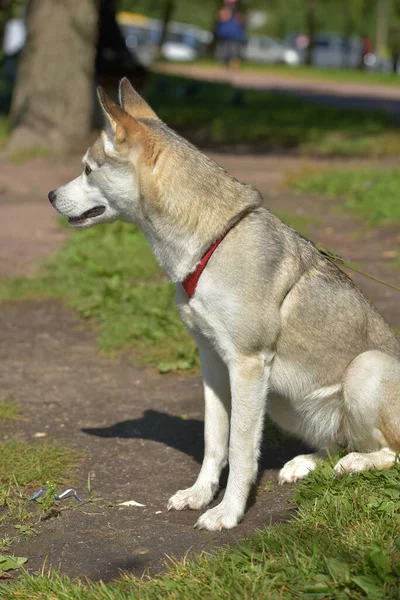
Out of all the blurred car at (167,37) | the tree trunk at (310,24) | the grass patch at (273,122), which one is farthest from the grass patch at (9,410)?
the tree trunk at (310,24)

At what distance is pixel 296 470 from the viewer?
177 inches

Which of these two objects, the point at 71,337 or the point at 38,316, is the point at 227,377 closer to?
the point at 71,337

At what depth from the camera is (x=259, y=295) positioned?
4070mm

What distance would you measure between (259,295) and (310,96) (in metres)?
23.2

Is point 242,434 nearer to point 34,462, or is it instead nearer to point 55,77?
point 34,462

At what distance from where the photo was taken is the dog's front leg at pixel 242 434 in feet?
13.4

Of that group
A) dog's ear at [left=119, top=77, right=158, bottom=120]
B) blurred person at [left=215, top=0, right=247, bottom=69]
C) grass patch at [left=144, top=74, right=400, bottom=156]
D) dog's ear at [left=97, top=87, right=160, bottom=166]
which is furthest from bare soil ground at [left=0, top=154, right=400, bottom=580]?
blurred person at [left=215, top=0, right=247, bottom=69]

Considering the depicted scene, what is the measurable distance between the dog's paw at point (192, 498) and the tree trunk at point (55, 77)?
9.79 meters

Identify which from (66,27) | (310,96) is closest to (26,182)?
(66,27)

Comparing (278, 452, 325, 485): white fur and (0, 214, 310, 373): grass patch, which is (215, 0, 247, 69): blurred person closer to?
(0, 214, 310, 373): grass patch

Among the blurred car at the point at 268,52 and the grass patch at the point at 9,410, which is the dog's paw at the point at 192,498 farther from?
the blurred car at the point at 268,52

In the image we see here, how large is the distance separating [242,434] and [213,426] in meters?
0.39

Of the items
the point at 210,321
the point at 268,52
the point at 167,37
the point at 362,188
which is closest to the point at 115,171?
the point at 210,321

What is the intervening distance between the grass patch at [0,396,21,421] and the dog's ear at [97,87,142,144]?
2.14m
